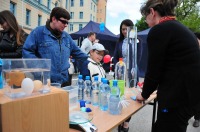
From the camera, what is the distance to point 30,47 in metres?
2.04

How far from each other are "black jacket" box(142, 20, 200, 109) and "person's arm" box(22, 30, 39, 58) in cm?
121

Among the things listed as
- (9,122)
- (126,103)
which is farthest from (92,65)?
(9,122)

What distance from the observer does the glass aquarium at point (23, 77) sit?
2.89ft

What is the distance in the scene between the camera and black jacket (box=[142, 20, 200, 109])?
4.27 feet

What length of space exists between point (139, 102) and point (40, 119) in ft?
3.82

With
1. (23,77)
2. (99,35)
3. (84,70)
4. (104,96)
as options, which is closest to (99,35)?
(99,35)

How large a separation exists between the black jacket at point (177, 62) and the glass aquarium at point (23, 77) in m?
0.74

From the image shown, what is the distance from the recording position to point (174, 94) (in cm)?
131

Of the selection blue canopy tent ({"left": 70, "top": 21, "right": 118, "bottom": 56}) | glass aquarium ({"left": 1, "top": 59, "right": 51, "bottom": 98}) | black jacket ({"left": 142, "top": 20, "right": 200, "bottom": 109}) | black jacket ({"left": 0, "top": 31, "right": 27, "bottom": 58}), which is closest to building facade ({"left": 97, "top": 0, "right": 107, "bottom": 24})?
blue canopy tent ({"left": 70, "top": 21, "right": 118, "bottom": 56})

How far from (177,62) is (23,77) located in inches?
36.3

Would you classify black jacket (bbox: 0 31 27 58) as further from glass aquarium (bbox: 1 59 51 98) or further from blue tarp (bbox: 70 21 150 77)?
blue tarp (bbox: 70 21 150 77)

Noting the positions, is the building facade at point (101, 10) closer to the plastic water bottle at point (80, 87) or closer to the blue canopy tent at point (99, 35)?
the blue canopy tent at point (99, 35)

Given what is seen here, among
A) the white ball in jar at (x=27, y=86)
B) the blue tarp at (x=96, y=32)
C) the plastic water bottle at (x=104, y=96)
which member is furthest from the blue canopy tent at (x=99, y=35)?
the white ball in jar at (x=27, y=86)

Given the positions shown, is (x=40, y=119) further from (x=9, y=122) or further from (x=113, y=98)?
(x=113, y=98)
